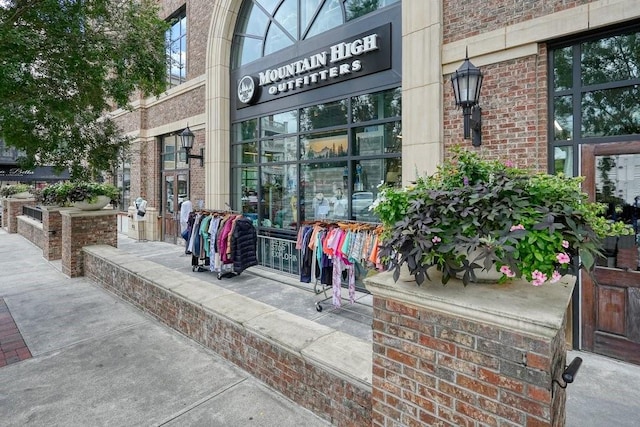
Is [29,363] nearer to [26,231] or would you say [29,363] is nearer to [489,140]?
[489,140]

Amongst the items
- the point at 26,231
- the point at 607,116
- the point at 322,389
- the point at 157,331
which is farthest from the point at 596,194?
the point at 26,231

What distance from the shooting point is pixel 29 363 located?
147 inches

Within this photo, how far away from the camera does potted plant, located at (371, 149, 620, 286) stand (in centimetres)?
163

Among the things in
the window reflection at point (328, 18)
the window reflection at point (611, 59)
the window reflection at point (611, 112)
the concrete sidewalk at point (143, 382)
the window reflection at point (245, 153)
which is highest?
the window reflection at point (328, 18)

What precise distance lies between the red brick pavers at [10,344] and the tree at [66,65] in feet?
8.96

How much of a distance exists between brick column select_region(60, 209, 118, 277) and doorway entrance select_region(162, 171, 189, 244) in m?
3.65

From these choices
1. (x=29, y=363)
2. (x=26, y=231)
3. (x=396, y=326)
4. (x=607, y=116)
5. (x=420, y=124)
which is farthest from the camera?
(x=26, y=231)

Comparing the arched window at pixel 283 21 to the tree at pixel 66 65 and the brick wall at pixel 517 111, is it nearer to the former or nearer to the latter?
the brick wall at pixel 517 111

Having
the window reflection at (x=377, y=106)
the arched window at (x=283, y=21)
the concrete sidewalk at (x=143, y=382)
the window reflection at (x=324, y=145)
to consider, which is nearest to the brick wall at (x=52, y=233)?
the concrete sidewalk at (x=143, y=382)

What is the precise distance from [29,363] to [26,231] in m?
13.2

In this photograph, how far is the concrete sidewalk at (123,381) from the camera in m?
2.79

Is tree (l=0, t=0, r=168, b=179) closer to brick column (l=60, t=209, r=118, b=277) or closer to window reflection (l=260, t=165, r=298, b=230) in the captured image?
brick column (l=60, t=209, r=118, b=277)

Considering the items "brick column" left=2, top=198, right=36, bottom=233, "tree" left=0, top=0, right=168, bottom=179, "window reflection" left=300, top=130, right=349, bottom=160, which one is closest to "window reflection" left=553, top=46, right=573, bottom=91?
"window reflection" left=300, top=130, right=349, bottom=160

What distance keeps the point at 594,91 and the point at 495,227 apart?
3883 millimetres
